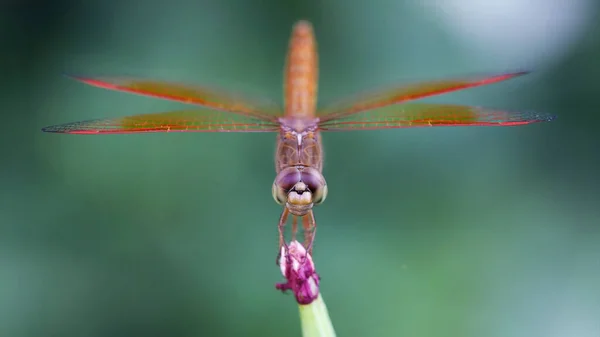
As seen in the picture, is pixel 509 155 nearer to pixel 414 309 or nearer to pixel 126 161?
pixel 414 309

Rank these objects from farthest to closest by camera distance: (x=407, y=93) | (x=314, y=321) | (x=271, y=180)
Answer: (x=271, y=180) → (x=407, y=93) → (x=314, y=321)

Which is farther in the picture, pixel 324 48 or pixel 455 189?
pixel 324 48

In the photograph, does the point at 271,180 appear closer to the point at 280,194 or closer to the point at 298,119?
the point at 298,119

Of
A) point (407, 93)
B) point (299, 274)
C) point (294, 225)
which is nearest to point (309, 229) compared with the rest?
point (294, 225)

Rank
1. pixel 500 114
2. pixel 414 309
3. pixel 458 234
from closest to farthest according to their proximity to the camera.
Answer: pixel 500 114
pixel 414 309
pixel 458 234

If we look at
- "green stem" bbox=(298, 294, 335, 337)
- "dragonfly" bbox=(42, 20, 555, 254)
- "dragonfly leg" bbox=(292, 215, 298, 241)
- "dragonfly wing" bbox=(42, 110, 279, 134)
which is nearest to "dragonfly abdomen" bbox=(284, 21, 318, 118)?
"dragonfly" bbox=(42, 20, 555, 254)

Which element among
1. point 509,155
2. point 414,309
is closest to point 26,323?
point 414,309

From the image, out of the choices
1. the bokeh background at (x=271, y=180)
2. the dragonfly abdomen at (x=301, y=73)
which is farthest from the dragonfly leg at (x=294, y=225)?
the dragonfly abdomen at (x=301, y=73)
